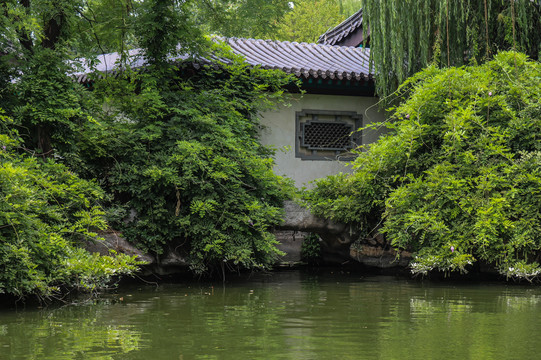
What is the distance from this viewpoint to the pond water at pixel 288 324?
4398 mm

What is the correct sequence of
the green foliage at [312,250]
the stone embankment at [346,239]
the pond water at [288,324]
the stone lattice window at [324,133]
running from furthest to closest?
the stone lattice window at [324,133] → the green foliage at [312,250] → the stone embankment at [346,239] → the pond water at [288,324]

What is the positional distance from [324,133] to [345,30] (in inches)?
212

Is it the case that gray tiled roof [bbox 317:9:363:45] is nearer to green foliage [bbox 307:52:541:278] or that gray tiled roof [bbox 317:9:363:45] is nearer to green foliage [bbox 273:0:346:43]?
green foliage [bbox 307:52:541:278]

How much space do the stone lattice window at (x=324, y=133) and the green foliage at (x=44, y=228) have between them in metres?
5.48

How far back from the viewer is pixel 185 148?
8922mm

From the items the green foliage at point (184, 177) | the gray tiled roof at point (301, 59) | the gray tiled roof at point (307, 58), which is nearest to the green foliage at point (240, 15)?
the gray tiled roof at point (301, 59)

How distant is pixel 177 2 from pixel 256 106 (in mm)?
2232

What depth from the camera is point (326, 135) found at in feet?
43.4

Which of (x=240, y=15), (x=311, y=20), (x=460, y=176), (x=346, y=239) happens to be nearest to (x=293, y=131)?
(x=240, y=15)

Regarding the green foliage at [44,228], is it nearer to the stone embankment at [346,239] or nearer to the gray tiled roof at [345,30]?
the stone embankment at [346,239]

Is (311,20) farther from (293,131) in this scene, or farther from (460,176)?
(460,176)

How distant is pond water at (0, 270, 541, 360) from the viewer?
4.40m

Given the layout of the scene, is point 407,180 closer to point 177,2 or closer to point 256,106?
point 256,106

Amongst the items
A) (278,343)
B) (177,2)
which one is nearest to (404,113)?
(177,2)
